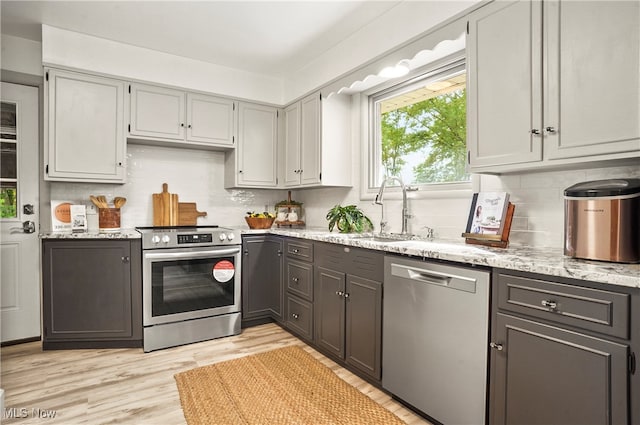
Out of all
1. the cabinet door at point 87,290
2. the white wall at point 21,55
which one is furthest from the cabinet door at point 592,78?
the white wall at point 21,55

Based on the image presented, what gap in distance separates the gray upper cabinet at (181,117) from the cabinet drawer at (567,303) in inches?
A: 117

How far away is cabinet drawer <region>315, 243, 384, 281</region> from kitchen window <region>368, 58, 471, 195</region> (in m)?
0.83

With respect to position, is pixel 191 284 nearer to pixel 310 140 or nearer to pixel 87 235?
pixel 87 235

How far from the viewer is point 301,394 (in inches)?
85.5

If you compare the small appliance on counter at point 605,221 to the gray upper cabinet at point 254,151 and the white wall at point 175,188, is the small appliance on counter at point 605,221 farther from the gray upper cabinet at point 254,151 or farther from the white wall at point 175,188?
the white wall at point 175,188

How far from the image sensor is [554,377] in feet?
4.46

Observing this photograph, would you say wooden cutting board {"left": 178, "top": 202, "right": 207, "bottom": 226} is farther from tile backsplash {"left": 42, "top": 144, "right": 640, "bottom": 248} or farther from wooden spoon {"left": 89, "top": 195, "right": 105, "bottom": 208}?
wooden spoon {"left": 89, "top": 195, "right": 105, "bottom": 208}

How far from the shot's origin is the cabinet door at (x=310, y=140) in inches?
134

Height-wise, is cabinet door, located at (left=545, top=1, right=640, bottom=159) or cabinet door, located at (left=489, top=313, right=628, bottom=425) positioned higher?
cabinet door, located at (left=545, top=1, right=640, bottom=159)

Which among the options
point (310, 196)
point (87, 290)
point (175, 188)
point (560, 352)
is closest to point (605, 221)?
point (560, 352)

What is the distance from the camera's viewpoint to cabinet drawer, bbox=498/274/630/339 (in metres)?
1.19

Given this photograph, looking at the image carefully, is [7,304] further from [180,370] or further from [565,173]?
[565,173]

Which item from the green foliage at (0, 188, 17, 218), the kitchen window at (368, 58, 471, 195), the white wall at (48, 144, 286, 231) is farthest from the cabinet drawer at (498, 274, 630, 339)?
the green foliage at (0, 188, 17, 218)

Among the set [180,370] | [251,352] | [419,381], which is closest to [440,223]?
[419,381]
